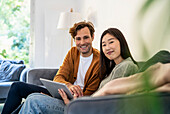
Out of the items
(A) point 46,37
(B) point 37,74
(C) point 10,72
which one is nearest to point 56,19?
(A) point 46,37

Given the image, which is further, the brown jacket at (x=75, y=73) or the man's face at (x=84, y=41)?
the man's face at (x=84, y=41)

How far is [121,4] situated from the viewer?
285cm

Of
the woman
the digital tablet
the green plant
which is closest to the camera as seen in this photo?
the woman

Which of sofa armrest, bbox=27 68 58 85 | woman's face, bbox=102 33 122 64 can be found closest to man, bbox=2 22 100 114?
woman's face, bbox=102 33 122 64

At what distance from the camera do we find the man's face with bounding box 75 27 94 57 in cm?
209

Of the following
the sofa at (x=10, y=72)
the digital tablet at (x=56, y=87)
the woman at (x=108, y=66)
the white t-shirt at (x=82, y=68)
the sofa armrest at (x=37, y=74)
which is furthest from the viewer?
the sofa at (x=10, y=72)

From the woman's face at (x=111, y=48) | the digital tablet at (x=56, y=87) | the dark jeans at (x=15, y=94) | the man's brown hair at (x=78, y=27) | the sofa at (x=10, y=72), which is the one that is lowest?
the sofa at (x=10, y=72)

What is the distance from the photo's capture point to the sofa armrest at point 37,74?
2639 millimetres

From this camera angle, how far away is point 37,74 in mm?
2656

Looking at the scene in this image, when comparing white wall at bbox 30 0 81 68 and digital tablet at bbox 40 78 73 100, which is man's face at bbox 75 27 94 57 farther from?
white wall at bbox 30 0 81 68

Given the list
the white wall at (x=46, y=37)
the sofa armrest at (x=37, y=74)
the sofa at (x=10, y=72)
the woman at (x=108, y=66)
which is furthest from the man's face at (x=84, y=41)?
the white wall at (x=46, y=37)

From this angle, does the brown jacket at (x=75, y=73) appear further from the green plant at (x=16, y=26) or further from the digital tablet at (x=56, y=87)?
the green plant at (x=16, y=26)

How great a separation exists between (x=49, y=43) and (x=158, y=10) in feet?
14.4

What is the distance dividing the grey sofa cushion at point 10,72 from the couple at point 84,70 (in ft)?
5.32
